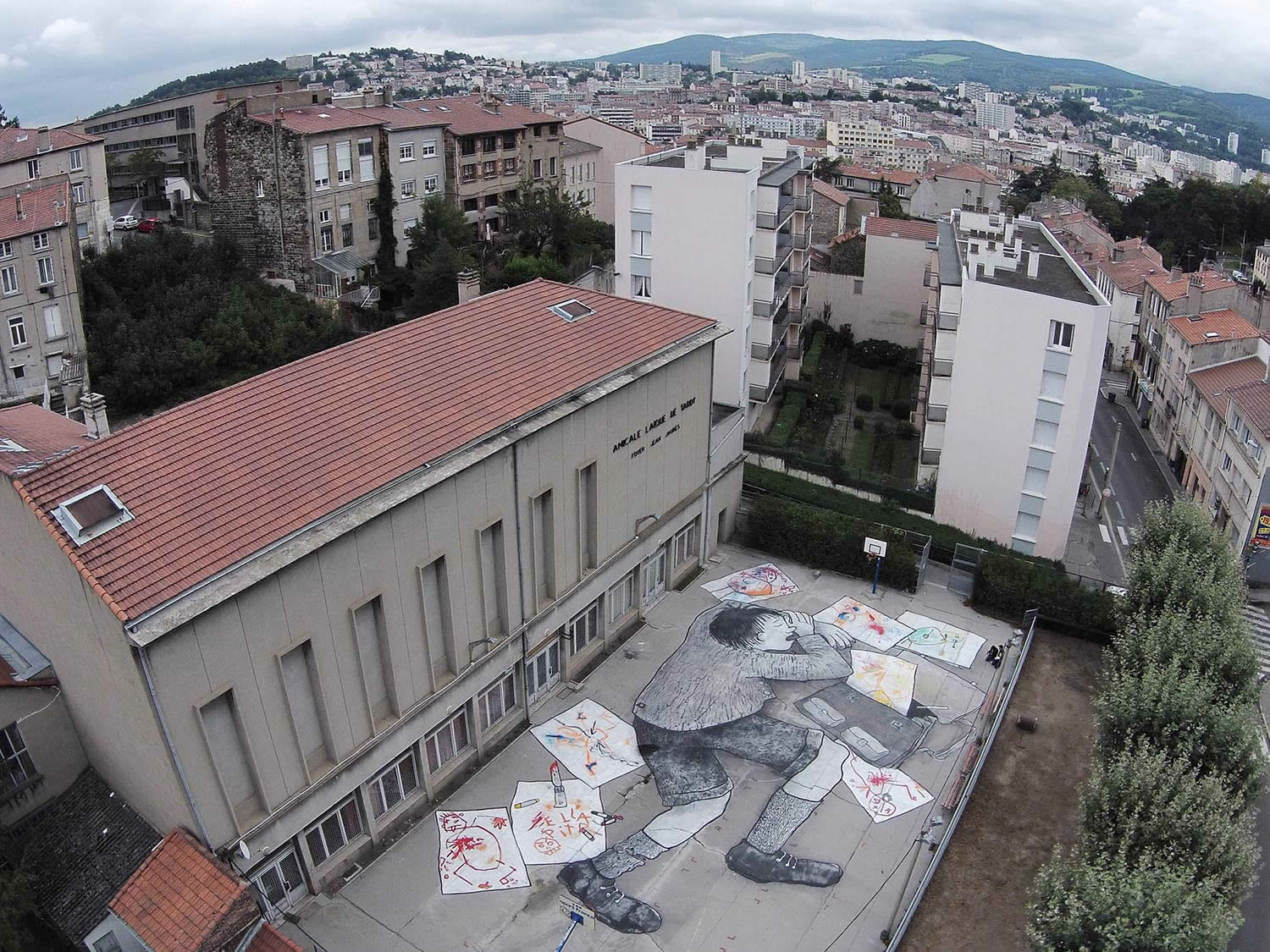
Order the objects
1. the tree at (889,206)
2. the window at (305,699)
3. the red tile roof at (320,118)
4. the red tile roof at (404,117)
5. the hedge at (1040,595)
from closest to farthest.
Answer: the window at (305,699), the hedge at (1040,595), the red tile roof at (320,118), the red tile roof at (404,117), the tree at (889,206)

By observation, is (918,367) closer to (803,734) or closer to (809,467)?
(809,467)

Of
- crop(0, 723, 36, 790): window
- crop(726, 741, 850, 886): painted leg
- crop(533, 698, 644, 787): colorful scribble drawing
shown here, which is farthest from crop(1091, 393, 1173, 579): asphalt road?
crop(0, 723, 36, 790): window

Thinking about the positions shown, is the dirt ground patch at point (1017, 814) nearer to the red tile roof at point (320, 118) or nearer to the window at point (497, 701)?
the window at point (497, 701)

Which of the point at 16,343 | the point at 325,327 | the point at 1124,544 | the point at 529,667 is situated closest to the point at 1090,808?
the point at 529,667

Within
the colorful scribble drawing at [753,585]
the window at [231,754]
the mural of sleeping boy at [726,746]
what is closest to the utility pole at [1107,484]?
the colorful scribble drawing at [753,585]

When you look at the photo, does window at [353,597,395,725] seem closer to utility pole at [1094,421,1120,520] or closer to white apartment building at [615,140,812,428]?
white apartment building at [615,140,812,428]

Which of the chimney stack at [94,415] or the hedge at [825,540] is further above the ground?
the chimney stack at [94,415]
